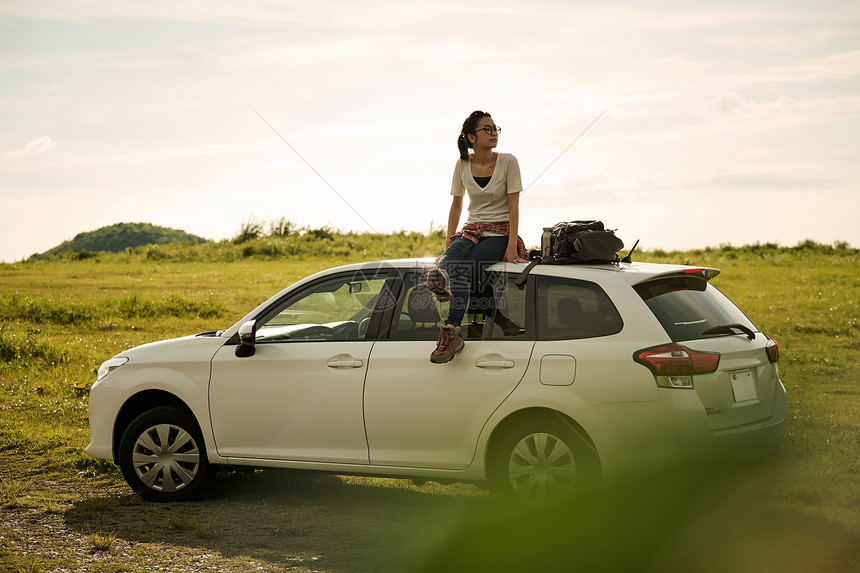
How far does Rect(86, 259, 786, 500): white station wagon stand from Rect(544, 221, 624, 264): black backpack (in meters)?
0.12

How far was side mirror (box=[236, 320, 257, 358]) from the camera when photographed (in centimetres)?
680

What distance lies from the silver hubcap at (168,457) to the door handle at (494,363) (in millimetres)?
2511

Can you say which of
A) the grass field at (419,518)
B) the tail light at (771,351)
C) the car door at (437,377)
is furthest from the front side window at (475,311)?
the tail light at (771,351)

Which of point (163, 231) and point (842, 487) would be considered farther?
point (163, 231)

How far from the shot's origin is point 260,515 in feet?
22.5

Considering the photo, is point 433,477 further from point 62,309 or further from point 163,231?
point 163,231

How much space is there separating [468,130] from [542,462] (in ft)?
9.58

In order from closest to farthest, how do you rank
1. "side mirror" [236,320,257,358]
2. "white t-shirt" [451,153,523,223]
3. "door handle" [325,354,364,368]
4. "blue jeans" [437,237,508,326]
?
"blue jeans" [437,237,508,326]
"door handle" [325,354,364,368]
"side mirror" [236,320,257,358]
"white t-shirt" [451,153,523,223]

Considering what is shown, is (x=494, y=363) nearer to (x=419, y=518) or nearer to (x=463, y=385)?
(x=463, y=385)

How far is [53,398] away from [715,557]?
30.5ft

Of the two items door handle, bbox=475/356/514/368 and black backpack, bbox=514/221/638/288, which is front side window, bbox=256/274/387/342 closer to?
door handle, bbox=475/356/514/368

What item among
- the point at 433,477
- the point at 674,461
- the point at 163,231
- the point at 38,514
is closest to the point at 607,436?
the point at 674,461

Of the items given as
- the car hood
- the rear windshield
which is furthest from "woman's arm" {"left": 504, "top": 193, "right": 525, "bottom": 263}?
the car hood

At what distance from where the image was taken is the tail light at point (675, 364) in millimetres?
5742
